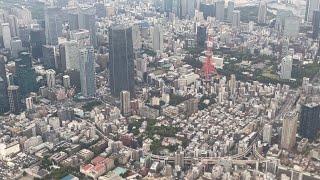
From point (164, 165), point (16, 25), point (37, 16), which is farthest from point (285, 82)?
point (37, 16)

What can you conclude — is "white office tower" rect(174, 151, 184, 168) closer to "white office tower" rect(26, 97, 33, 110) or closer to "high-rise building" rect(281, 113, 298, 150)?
"high-rise building" rect(281, 113, 298, 150)

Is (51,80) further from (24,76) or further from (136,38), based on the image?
(136,38)

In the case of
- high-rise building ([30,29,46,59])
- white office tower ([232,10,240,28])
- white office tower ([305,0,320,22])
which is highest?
white office tower ([305,0,320,22])

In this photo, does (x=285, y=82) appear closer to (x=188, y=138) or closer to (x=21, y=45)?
(x=188, y=138)

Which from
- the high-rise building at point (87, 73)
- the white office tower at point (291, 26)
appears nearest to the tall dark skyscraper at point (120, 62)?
the high-rise building at point (87, 73)

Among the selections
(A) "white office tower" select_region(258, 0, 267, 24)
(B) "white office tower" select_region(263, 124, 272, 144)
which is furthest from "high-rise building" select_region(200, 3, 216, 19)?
(B) "white office tower" select_region(263, 124, 272, 144)

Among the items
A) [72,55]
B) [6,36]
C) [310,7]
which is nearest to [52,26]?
[6,36]

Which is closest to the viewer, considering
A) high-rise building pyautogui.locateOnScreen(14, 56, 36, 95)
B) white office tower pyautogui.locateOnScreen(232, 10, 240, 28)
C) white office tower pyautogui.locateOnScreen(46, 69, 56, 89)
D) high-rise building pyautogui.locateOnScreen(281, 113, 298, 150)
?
high-rise building pyautogui.locateOnScreen(281, 113, 298, 150)

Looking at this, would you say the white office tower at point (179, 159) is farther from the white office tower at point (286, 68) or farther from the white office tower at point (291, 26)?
the white office tower at point (291, 26)
